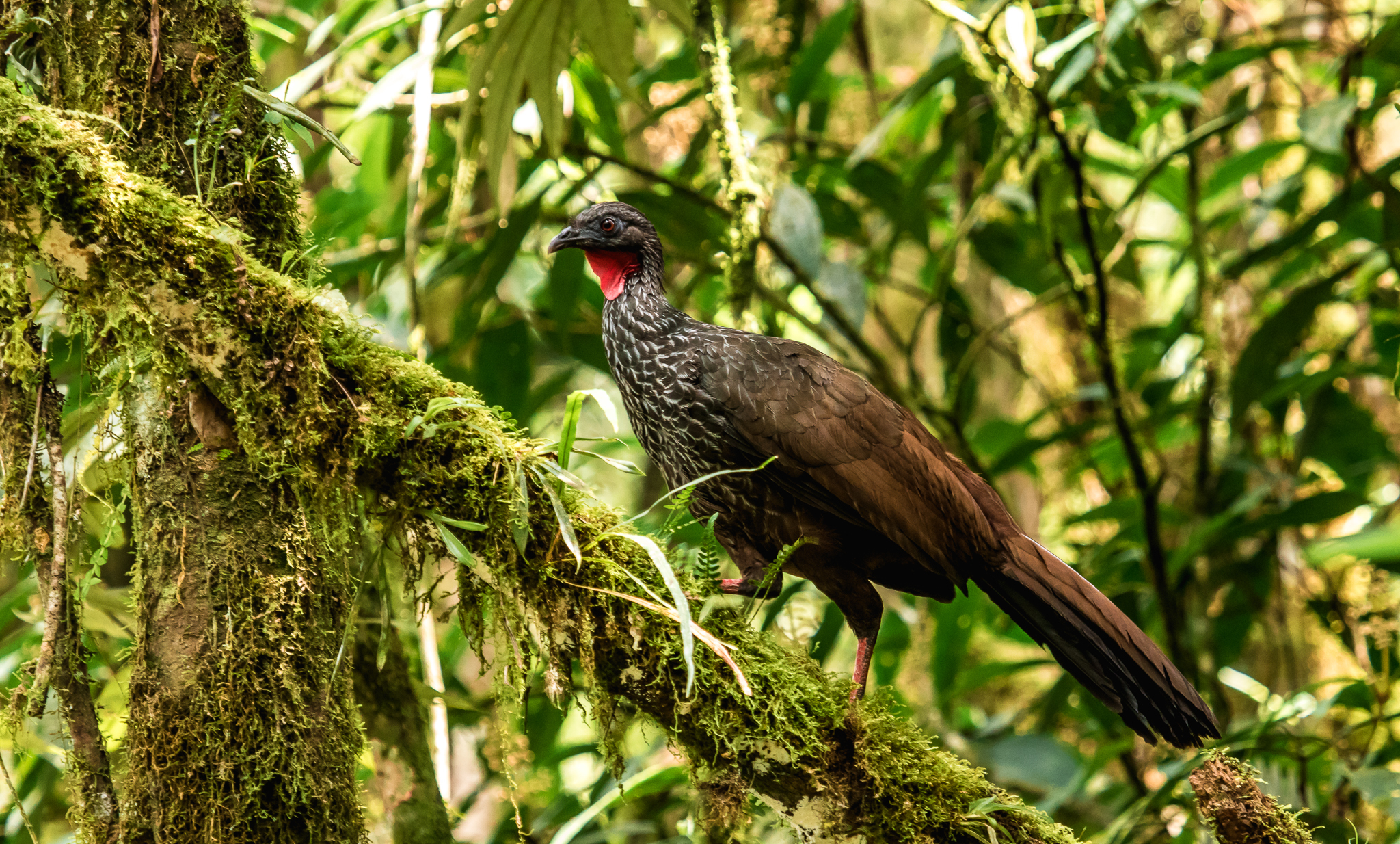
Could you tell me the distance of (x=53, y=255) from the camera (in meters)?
1.36

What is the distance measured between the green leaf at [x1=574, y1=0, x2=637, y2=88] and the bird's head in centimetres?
44

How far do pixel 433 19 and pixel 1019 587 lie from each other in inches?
86.3

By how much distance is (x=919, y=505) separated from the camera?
2.06 meters

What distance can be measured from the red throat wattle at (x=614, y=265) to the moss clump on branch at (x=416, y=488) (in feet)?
3.02

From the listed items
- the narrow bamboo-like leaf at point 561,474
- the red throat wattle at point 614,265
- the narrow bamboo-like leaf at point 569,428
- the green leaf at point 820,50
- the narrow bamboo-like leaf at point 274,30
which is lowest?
the narrow bamboo-like leaf at point 561,474

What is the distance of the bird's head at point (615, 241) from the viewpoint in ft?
Result: 7.93

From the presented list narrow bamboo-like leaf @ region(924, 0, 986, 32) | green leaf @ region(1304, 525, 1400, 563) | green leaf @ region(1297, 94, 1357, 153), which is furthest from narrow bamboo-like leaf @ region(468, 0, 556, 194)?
green leaf @ region(1304, 525, 1400, 563)

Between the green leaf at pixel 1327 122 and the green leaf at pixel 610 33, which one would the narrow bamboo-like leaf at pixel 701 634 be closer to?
the green leaf at pixel 610 33

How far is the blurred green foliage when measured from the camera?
8.66 ft

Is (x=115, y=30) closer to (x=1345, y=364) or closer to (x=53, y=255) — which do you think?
(x=53, y=255)

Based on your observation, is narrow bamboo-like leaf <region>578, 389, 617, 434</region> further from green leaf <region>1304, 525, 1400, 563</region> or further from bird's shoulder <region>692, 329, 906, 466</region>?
green leaf <region>1304, 525, 1400, 563</region>

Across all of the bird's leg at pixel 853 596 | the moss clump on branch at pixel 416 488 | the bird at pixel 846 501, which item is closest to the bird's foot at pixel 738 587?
the bird at pixel 846 501

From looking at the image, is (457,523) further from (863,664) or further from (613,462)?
(863,664)

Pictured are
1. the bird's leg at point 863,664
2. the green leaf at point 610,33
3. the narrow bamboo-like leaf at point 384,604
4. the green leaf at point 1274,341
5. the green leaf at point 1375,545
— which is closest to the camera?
the green leaf at point 1375,545
